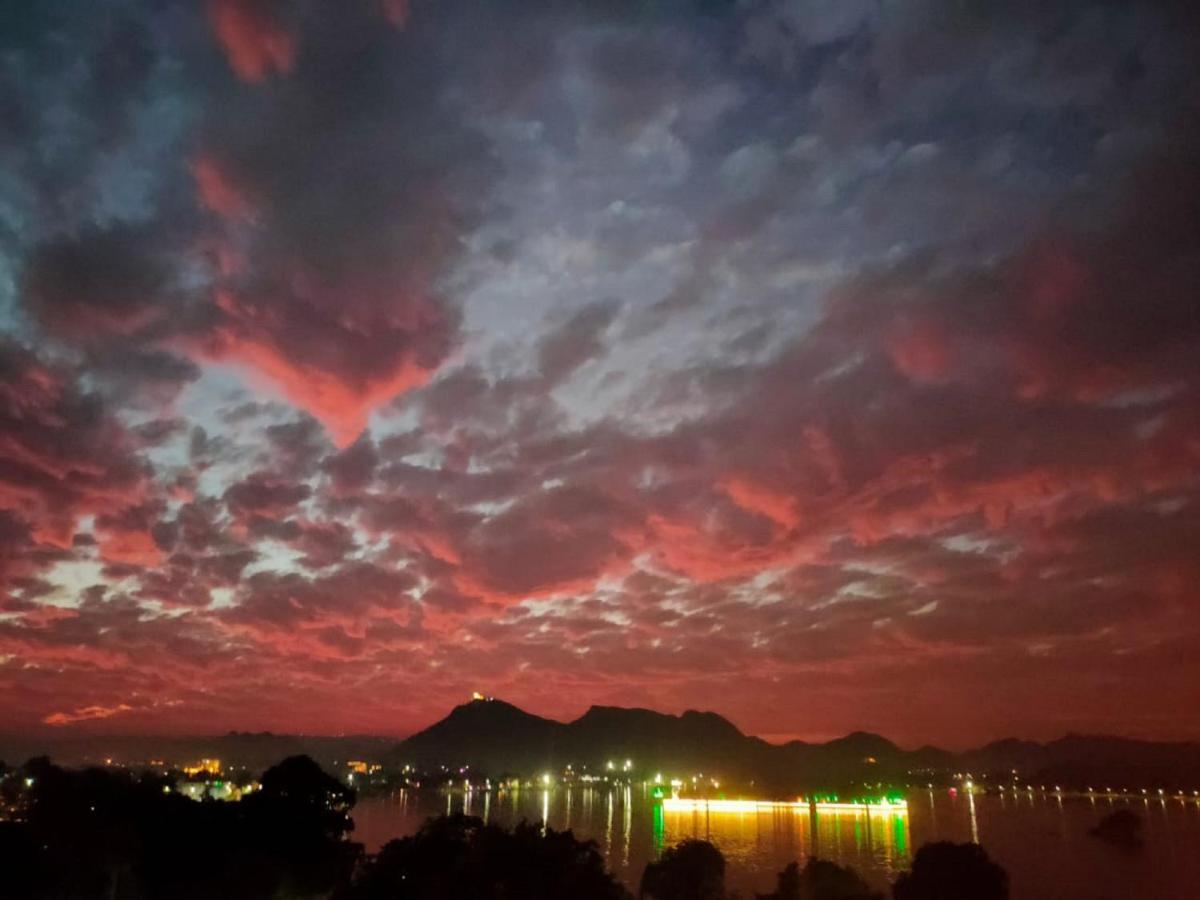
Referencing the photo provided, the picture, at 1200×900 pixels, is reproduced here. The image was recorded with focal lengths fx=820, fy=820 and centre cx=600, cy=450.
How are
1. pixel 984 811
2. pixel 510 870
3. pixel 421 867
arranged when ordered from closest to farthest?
pixel 510 870 → pixel 421 867 → pixel 984 811

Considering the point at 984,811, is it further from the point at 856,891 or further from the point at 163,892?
the point at 163,892

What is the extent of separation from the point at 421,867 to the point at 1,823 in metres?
24.1

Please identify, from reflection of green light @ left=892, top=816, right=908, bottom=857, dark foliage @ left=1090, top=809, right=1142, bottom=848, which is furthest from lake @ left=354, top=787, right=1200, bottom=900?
dark foliage @ left=1090, top=809, right=1142, bottom=848

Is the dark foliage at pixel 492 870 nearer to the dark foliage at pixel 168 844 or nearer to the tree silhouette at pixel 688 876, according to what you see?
the tree silhouette at pixel 688 876

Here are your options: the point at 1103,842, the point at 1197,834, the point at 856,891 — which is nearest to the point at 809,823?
the point at 1103,842

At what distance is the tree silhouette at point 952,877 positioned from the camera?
37.4 metres

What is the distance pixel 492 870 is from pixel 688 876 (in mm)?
12200

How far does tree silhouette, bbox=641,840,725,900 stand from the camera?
132ft

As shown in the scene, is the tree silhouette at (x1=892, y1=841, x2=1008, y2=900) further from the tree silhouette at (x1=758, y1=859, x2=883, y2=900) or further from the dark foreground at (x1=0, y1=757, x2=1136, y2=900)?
the tree silhouette at (x1=758, y1=859, x2=883, y2=900)

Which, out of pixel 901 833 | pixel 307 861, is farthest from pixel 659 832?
pixel 307 861

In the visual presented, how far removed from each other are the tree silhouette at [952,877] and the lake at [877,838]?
37611 mm

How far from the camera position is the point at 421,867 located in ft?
118

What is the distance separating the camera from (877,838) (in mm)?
123500

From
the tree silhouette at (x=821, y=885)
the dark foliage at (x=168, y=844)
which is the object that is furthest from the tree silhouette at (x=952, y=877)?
the dark foliage at (x=168, y=844)
